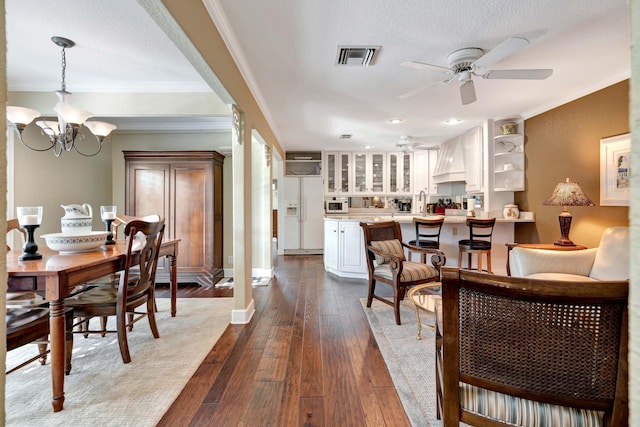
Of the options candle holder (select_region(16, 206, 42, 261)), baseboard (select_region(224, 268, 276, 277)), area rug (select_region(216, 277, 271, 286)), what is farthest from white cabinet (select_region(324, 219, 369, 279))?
candle holder (select_region(16, 206, 42, 261))

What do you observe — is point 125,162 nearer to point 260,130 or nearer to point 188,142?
point 188,142

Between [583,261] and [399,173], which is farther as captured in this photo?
[399,173]

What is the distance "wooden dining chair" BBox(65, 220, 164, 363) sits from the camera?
2.05 metres

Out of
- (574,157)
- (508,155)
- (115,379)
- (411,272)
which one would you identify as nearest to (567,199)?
(574,157)

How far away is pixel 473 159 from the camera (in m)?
5.09

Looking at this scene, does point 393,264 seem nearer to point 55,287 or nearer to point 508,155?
point 55,287

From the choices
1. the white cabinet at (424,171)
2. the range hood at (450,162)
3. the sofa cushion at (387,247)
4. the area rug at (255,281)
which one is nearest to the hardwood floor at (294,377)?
the sofa cushion at (387,247)

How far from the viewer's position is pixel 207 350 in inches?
90.7

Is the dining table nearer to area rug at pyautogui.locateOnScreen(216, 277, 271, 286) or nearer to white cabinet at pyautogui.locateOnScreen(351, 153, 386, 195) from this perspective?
area rug at pyautogui.locateOnScreen(216, 277, 271, 286)

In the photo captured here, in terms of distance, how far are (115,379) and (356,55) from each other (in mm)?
3072

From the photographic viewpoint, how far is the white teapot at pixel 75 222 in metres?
2.22

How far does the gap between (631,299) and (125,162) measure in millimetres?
4884

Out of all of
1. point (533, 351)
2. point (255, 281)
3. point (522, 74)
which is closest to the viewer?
point (533, 351)

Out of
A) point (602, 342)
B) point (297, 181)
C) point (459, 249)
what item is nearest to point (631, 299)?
point (602, 342)
